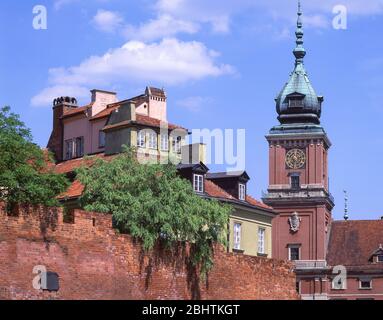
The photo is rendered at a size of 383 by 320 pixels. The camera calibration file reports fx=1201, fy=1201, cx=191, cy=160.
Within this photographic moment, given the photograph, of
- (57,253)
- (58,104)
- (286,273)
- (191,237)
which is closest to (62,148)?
(58,104)

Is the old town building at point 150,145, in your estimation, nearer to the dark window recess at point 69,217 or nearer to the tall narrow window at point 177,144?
the tall narrow window at point 177,144

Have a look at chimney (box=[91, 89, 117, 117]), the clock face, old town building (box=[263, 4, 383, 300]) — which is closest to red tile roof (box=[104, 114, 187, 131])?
chimney (box=[91, 89, 117, 117])

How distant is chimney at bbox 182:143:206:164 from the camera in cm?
7038

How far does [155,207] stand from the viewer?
44.8m

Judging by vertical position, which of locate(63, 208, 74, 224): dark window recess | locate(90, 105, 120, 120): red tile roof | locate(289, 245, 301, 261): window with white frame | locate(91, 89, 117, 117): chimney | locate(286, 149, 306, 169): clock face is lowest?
locate(63, 208, 74, 224): dark window recess

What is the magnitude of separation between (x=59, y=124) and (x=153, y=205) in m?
31.0

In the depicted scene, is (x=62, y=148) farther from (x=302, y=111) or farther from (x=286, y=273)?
(x=302, y=111)

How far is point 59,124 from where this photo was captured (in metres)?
74.8

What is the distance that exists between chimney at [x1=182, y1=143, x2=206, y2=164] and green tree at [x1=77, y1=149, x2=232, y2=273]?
2109 centimetres

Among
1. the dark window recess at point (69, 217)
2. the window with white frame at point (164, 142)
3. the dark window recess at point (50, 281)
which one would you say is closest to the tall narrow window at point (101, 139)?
the window with white frame at point (164, 142)

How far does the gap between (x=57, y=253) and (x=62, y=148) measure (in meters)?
33.0

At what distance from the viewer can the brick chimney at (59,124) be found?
73250mm

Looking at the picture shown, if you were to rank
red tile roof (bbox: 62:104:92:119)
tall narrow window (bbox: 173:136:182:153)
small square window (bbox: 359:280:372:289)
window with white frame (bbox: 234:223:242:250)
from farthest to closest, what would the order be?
small square window (bbox: 359:280:372:289)
red tile roof (bbox: 62:104:92:119)
window with white frame (bbox: 234:223:242:250)
tall narrow window (bbox: 173:136:182:153)

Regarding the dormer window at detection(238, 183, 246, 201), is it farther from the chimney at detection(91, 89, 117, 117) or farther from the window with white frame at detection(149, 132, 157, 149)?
the chimney at detection(91, 89, 117, 117)
